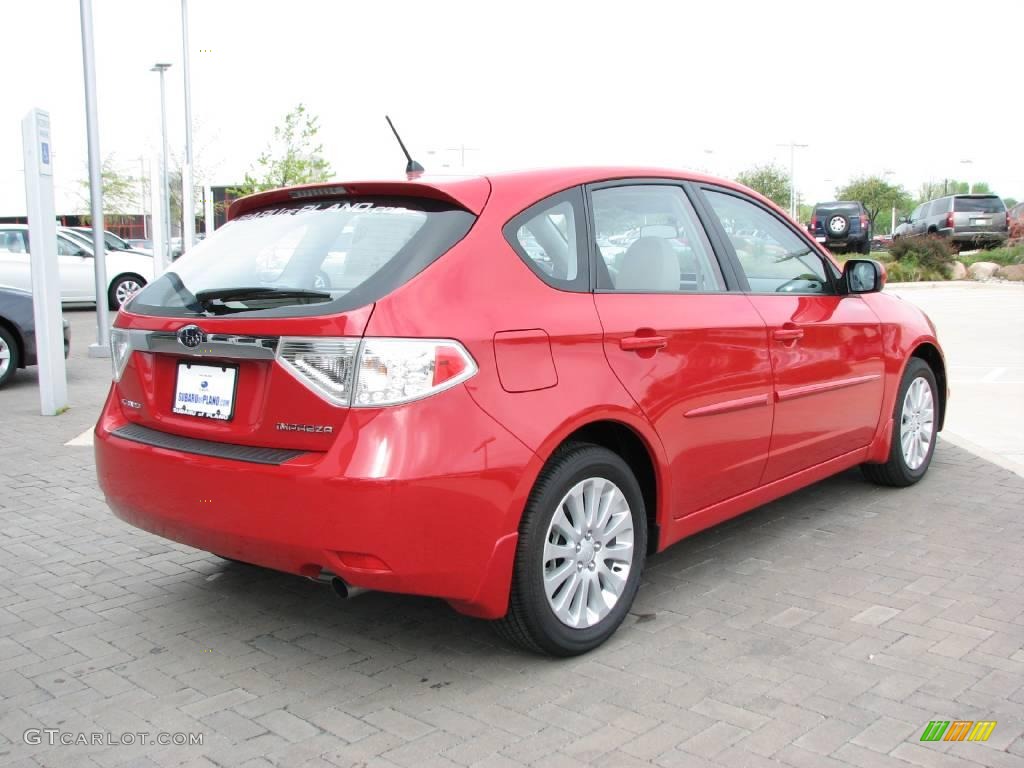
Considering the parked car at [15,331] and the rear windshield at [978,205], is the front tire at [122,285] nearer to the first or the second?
the parked car at [15,331]

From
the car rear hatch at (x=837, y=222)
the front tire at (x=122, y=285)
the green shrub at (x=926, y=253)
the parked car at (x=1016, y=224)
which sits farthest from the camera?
the parked car at (x=1016, y=224)

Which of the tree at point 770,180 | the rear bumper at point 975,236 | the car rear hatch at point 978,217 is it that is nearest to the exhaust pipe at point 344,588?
the rear bumper at point 975,236

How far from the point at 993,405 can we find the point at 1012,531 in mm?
3998

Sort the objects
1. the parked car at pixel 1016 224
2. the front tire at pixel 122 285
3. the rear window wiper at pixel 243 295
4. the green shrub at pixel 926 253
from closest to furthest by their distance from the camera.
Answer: the rear window wiper at pixel 243 295 → the front tire at pixel 122 285 → the green shrub at pixel 926 253 → the parked car at pixel 1016 224

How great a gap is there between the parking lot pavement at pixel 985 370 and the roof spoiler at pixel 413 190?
14.5ft

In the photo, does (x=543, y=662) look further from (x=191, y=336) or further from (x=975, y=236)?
(x=975, y=236)

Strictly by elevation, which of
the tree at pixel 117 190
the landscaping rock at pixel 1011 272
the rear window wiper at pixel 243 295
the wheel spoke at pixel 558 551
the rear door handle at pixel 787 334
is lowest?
the wheel spoke at pixel 558 551

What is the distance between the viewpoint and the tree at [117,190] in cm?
5334

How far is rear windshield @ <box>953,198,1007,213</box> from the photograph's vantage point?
109ft

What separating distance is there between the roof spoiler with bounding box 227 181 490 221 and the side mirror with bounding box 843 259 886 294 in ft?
8.10

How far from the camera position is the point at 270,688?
3432 millimetres

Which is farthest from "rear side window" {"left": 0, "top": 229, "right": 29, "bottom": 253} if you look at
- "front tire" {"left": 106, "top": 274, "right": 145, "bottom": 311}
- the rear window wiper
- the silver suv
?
the silver suv

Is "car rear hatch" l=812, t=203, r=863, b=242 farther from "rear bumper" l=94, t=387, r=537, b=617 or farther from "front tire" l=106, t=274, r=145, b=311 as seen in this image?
"rear bumper" l=94, t=387, r=537, b=617

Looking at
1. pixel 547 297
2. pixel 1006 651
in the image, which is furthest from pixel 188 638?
pixel 1006 651
